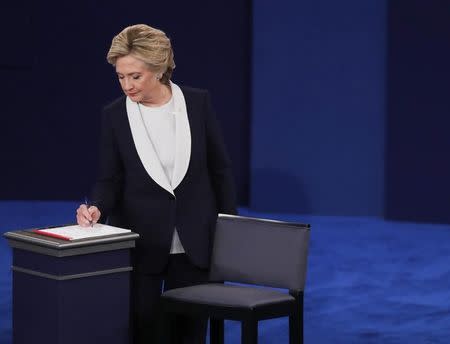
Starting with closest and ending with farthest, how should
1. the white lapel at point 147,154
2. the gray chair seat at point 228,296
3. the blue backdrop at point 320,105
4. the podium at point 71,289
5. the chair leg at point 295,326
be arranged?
the podium at point 71,289 → the gray chair seat at point 228,296 → the chair leg at point 295,326 → the white lapel at point 147,154 → the blue backdrop at point 320,105

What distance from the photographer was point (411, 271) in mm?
6344

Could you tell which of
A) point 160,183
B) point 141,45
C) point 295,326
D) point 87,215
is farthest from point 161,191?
point 295,326

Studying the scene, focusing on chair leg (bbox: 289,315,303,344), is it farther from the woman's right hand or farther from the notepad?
the woman's right hand

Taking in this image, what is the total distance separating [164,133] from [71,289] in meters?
0.65

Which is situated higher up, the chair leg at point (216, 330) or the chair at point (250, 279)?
the chair at point (250, 279)

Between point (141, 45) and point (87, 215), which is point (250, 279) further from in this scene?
point (141, 45)

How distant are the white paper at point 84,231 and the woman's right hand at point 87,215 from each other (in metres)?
0.02

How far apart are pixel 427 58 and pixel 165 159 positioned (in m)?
4.56

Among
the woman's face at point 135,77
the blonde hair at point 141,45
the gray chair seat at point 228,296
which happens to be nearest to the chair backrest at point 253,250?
the gray chair seat at point 228,296

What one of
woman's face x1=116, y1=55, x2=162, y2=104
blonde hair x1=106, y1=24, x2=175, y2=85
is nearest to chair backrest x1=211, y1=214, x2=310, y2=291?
woman's face x1=116, y1=55, x2=162, y2=104

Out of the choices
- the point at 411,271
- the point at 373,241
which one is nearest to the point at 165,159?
the point at 411,271

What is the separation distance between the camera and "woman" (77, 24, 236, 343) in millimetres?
3529

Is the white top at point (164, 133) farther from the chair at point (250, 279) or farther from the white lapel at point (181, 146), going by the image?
the chair at point (250, 279)

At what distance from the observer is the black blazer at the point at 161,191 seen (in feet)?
11.6
